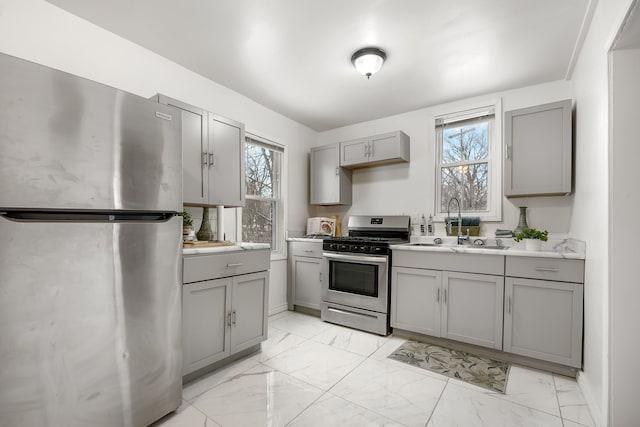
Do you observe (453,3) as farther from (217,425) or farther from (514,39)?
(217,425)

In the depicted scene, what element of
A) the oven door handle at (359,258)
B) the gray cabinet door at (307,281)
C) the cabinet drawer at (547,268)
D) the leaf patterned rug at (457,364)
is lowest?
the leaf patterned rug at (457,364)

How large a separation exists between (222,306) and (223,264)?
320 mm

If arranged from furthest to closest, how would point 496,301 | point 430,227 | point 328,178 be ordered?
point 328,178
point 430,227
point 496,301

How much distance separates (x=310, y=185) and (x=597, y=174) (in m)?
3.05

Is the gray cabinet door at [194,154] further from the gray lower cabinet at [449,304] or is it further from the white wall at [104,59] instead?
the gray lower cabinet at [449,304]

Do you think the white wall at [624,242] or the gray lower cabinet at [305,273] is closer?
the white wall at [624,242]

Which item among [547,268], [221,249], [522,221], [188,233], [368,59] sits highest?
[368,59]

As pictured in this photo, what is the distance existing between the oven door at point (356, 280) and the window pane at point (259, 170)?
1132 millimetres

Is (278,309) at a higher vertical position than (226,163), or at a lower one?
lower

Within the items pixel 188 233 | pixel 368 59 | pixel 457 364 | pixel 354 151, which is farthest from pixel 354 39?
pixel 457 364

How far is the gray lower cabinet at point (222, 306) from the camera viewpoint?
6.56 feet

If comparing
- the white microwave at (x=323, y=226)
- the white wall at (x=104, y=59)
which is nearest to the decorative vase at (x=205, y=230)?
the white wall at (x=104, y=59)

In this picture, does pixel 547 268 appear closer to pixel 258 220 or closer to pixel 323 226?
pixel 323 226

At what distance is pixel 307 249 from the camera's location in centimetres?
362
